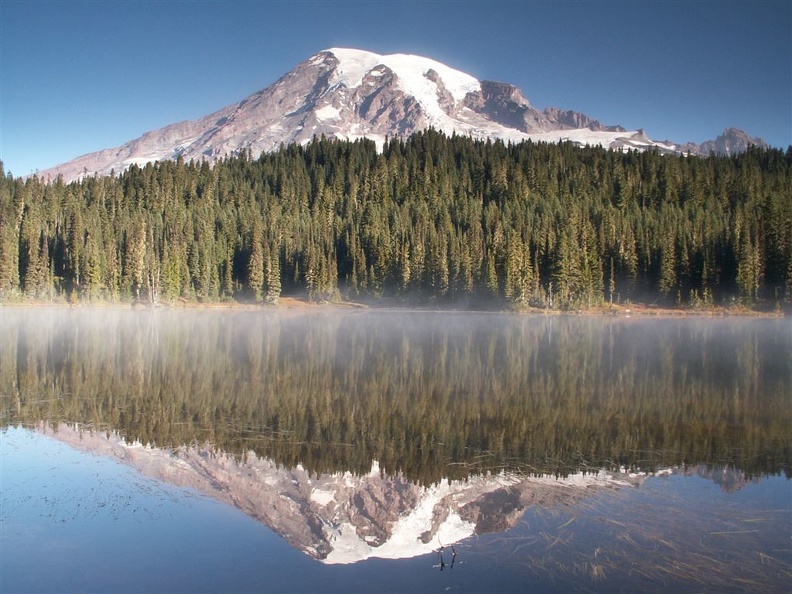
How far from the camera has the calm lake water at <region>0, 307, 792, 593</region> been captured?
11.9 meters

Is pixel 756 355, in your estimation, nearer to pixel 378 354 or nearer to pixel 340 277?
pixel 378 354

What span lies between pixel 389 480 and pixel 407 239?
10840cm

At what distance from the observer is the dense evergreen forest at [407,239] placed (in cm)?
10750

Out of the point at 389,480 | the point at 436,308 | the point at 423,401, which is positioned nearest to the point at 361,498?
the point at 389,480

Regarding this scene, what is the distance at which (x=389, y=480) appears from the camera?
16625 millimetres

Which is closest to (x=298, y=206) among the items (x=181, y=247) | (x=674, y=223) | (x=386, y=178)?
(x=386, y=178)

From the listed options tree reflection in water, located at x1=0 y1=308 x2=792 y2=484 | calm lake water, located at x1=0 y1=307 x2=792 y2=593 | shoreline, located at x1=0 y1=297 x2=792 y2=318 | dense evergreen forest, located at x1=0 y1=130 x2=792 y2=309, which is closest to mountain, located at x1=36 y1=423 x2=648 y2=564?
calm lake water, located at x1=0 y1=307 x2=792 y2=593

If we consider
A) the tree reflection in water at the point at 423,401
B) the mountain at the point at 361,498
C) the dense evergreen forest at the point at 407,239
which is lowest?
the mountain at the point at 361,498

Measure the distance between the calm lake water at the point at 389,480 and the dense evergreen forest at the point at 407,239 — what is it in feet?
259

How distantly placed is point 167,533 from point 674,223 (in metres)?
121

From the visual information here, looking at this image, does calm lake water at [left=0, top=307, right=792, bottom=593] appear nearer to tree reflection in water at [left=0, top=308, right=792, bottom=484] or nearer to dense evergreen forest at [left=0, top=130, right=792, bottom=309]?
tree reflection in water at [left=0, top=308, right=792, bottom=484]

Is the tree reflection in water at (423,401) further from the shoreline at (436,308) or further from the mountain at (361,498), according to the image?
the shoreline at (436,308)

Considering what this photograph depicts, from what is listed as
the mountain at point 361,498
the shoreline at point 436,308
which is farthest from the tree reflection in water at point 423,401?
the shoreline at point 436,308

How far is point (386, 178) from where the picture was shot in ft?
557
